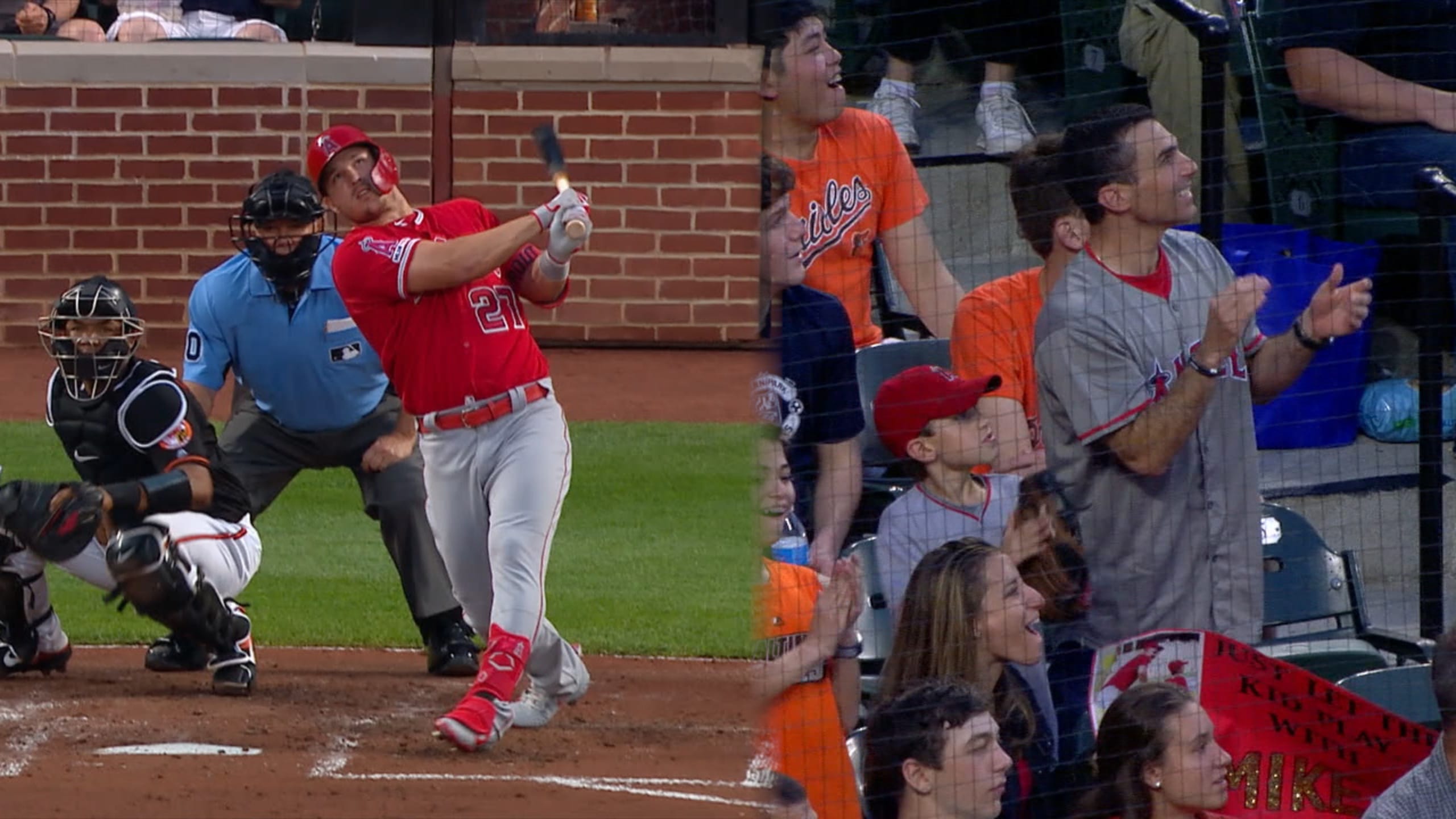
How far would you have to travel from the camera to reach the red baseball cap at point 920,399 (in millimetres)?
4289

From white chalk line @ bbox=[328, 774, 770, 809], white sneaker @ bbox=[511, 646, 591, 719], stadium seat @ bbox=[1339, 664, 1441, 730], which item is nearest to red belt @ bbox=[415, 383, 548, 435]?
white sneaker @ bbox=[511, 646, 591, 719]

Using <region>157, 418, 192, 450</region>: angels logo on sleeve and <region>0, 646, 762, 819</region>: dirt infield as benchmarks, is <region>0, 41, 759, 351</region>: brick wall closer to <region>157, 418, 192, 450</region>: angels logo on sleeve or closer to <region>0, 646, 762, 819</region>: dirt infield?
<region>0, 646, 762, 819</region>: dirt infield

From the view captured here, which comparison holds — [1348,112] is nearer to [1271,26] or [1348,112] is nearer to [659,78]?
[1271,26]

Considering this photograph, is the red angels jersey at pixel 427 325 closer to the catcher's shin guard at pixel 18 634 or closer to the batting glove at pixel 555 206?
the batting glove at pixel 555 206

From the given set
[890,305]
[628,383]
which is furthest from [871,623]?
[628,383]

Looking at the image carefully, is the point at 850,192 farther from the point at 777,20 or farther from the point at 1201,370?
the point at 1201,370

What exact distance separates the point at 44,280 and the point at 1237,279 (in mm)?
9507

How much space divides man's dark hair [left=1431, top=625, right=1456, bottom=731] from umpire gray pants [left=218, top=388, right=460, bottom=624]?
3457 mm

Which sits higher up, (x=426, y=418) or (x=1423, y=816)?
(x=426, y=418)

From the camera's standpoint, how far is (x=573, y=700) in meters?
6.20

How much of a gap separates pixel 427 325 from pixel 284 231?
129cm

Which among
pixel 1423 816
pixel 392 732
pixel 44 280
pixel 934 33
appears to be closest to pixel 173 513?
pixel 392 732

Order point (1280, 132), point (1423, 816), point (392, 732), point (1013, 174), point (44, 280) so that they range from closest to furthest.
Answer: point (1423, 816), point (1013, 174), point (1280, 132), point (392, 732), point (44, 280)

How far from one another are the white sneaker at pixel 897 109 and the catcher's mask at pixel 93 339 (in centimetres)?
226
